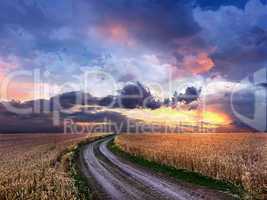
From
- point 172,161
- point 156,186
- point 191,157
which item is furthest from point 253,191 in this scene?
point 172,161

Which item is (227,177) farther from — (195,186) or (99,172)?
(99,172)

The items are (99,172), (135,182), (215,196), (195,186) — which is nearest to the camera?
(215,196)

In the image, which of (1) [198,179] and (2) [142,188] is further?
(1) [198,179]

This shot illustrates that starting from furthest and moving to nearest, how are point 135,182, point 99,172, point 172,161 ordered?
point 172,161
point 99,172
point 135,182

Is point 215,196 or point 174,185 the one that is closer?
point 215,196

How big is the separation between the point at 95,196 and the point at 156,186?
438cm

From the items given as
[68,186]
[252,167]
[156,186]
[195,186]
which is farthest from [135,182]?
[252,167]

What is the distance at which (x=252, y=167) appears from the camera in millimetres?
Result: 25062

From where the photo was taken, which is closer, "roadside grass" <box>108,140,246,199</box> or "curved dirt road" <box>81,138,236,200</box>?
"curved dirt road" <box>81,138,236,200</box>

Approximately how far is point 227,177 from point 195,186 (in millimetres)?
2744

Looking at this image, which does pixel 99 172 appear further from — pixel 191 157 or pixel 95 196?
pixel 95 196

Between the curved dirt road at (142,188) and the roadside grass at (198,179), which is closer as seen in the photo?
the curved dirt road at (142,188)

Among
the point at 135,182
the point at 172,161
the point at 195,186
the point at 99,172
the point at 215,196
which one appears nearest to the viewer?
the point at 215,196

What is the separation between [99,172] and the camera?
31156 mm
